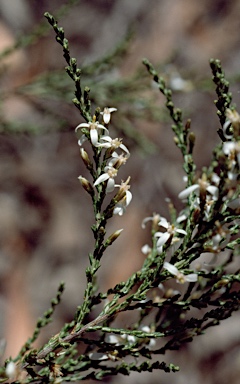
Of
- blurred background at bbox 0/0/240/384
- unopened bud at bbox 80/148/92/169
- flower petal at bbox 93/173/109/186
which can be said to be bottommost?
flower petal at bbox 93/173/109/186

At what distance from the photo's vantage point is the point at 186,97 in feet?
14.4

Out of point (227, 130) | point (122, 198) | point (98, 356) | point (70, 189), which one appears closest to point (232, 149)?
point (227, 130)

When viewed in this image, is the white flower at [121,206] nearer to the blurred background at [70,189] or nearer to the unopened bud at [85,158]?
the unopened bud at [85,158]

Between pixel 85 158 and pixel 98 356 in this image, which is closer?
pixel 85 158

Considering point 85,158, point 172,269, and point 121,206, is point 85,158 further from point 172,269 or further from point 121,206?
point 172,269

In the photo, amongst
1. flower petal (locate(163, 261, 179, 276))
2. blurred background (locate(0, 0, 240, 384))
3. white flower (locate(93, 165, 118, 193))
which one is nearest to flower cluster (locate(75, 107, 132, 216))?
white flower (locate(93, 165, 118, 193))

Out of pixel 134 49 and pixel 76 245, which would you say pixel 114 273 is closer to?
pixel 76 245

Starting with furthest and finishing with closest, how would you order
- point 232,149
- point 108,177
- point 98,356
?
point 98,356
point 108,177
point 232,149

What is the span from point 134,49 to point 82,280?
2.14 metres

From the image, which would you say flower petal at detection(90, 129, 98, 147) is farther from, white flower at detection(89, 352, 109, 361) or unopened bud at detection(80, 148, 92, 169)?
white flower at detection(89, 352, 109, 361)

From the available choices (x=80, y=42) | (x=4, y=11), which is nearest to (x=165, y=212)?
(x=80, y=42)

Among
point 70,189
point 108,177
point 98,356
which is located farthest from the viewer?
point 70,189

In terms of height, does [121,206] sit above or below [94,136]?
below

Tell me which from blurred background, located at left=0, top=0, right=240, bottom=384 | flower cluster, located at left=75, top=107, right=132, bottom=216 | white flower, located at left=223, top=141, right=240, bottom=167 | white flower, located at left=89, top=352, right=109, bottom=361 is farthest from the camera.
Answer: blurred background, located at left=0, top=0, right=240, bottom=384
